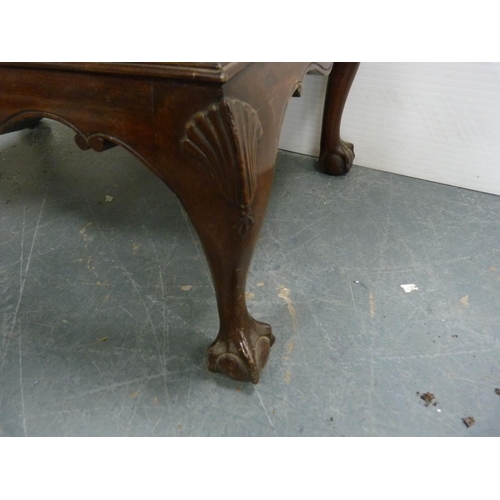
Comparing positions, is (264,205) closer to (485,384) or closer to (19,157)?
(485,384)

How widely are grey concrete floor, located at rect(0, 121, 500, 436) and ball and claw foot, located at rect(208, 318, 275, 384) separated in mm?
31

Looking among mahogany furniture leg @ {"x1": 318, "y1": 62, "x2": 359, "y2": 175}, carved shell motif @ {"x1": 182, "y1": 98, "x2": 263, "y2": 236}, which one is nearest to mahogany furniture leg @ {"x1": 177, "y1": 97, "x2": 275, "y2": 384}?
carved shell motif @ {"x1": 182, "y1": 98, "x2": 263, "y2": 236}

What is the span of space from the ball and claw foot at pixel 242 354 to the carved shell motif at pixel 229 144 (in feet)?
0.75

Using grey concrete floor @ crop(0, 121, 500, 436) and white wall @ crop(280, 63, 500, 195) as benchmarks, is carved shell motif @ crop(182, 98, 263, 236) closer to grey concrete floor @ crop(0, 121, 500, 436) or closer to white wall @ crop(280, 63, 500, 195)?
grey concrete floor @ crop(0, 121, 500, 436)

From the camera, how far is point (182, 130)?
45cm

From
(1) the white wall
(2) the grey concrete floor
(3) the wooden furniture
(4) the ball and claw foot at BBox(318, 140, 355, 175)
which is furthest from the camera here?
(4) the ball and claw foot at BBox(318, 140, 355, 175)

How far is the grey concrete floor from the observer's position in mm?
622

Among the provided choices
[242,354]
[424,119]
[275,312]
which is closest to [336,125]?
[424,119]

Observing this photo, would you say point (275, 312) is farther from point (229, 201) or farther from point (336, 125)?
point (336, 125)

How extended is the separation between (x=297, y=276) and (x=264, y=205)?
0.33m

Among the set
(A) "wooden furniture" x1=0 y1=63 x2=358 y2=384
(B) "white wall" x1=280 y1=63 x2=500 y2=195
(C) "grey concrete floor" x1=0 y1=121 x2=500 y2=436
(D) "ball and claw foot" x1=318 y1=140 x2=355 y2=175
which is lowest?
(C) "grey concrete floor" x1=0 y1=121 x2=500 y2=436
